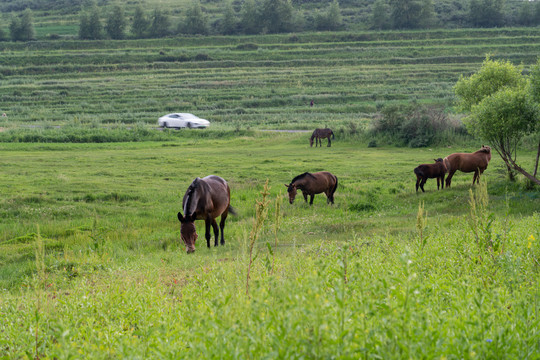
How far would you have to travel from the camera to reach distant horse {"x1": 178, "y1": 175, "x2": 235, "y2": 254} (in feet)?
41.7

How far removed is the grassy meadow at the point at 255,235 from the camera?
398cm

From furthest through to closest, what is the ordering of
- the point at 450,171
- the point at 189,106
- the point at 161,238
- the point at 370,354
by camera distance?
the point at 189,106
the point at 450,171
the point at 161,238
the point at 370,354

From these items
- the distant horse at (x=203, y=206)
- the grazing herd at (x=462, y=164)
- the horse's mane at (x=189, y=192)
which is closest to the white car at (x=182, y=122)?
the grazing herd at (x=462, y=164)

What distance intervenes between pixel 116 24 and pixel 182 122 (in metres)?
81.3

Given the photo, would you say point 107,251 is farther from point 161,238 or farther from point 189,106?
point 189,106

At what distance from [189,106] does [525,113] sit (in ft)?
164

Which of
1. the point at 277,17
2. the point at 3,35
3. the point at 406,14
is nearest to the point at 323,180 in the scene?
the point at 406,14

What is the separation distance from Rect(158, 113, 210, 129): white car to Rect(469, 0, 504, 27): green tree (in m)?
88.8

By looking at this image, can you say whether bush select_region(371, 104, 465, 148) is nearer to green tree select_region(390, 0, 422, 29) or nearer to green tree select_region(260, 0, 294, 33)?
green tree select_region(390, 0, 422, 29)

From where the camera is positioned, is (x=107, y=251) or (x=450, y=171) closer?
(x=107, y=251)

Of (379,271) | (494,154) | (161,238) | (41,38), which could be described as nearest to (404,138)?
(494,154)

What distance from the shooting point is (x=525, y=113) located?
18281mm

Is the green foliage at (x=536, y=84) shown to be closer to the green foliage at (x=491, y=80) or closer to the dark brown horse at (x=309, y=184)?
the green foliage at (x=491, y=80)

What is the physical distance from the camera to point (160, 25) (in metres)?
121
